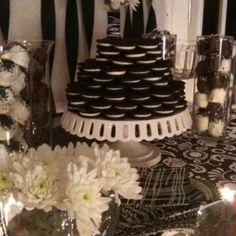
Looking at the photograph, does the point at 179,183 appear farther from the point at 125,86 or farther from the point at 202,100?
the point at 202,100

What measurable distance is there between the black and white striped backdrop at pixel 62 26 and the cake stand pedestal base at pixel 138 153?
241mm

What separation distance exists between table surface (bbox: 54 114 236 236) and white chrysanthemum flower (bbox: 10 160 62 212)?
0.78 feet

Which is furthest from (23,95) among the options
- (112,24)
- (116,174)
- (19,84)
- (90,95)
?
(112,24)

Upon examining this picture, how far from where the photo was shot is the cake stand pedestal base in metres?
0.93

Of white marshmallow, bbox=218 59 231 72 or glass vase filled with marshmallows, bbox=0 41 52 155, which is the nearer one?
glass vase filled with marshmallows, bbox=0 41 52 155

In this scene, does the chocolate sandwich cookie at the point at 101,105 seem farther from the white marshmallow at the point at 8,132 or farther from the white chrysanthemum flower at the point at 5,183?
the white chrysanthemum flower at the point at 5,183

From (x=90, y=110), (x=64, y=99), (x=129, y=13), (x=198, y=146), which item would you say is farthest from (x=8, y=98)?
(x=129, y=13)

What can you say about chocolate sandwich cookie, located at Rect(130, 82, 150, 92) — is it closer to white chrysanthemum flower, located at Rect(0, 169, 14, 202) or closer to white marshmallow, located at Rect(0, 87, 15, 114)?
white marshmallow, located at Rect(0, 87, 15, 114)

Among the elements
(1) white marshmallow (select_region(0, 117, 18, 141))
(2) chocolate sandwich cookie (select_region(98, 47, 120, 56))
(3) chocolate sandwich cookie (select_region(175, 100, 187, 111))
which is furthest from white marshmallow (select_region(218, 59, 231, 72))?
(1) white marshmallow (select_region(0, 117, 18, 141))

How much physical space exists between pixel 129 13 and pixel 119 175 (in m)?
0.84

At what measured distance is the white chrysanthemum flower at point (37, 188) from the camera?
0.45m

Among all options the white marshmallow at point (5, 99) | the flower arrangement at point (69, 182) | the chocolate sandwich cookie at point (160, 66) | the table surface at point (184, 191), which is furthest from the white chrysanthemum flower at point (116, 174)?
the chocolate sandwich cookie at point (160, 66)

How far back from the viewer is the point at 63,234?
0.50 meters

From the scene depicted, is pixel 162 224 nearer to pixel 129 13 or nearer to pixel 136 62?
pixel 136 62
